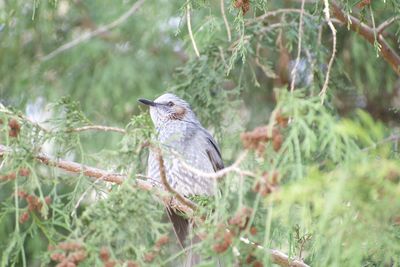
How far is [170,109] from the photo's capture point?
5.16 meters

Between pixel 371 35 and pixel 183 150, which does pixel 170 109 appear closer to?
pixel 183 150

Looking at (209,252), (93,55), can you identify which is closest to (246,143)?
(209,252)

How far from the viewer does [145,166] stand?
4914mm

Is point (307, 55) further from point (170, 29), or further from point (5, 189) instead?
point (5, 189)

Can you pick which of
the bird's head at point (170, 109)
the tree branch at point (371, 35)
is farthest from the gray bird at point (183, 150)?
the tree branch at point (371, 35)

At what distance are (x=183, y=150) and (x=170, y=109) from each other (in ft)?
1.86

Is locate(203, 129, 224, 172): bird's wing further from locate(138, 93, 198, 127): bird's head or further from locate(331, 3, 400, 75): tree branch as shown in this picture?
locate(331, 3, 400, 75): tree branch

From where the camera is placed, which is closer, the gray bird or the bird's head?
the gray bird

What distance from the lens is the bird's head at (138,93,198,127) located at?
508cm

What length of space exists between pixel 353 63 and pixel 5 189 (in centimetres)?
312

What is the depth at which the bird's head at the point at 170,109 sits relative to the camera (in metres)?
5.08

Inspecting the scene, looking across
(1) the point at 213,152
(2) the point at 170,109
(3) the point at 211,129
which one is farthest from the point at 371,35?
(3) the point at 211,129

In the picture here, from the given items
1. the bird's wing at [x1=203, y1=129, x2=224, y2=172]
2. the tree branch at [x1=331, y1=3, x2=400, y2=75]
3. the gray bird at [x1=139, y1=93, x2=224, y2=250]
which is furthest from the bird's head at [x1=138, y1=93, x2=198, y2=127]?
the tree branch at [x1=331, y1=3, x2=400, y2=75]

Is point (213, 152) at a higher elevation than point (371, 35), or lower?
lower
